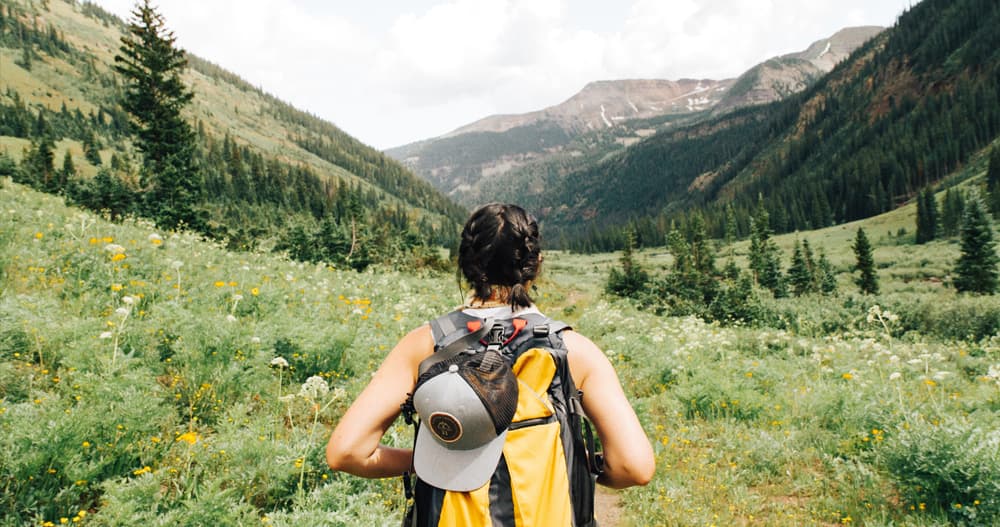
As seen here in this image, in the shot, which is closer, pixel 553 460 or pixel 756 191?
pixel 553 460

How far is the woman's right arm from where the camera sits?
198cm

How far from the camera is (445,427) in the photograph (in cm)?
167

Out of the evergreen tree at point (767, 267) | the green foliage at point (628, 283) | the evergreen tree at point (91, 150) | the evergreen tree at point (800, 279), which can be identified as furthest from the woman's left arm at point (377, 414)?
the evergreen tree at point (91, 150)

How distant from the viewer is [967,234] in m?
33.9

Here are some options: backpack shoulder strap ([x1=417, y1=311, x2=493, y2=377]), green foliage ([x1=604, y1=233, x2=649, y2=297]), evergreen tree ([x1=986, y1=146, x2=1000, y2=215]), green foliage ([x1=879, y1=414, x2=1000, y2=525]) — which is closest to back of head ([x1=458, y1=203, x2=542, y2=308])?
backpack shoulder strap ([x1=417, y1=311, x2=493, y2=377])

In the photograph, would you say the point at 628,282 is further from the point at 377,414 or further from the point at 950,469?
the point at 377,414

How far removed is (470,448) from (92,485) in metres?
3.31

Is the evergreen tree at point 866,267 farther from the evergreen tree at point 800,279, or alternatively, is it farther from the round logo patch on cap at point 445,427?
the round logo patch on cap at point 445,427

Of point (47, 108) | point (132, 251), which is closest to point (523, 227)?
point (132, 251)

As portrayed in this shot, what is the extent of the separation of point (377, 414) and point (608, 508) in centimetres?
397

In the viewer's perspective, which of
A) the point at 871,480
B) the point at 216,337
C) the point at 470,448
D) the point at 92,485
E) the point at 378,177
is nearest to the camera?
the point at 470,448

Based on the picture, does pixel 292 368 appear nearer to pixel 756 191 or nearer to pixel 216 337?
pixel 216 337

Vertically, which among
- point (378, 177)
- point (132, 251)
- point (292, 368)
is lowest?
point (292, 368)

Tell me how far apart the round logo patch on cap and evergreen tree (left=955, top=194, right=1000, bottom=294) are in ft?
149
